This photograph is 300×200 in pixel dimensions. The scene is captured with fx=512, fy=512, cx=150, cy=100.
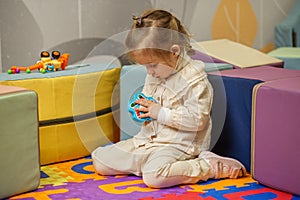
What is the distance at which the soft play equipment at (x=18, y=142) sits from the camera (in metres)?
1.35

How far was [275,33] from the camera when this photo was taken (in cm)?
262

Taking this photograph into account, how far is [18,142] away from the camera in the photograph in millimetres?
1379

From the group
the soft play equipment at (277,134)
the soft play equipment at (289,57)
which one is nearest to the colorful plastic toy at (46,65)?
the soft play equipment at (277,134)

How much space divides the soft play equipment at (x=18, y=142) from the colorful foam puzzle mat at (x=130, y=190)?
0.04 m

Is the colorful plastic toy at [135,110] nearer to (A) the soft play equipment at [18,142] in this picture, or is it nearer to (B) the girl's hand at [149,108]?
(B) the girl's hand at [149,108]

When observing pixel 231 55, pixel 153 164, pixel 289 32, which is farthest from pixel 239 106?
pixel 289 32

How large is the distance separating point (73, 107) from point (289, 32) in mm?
1335

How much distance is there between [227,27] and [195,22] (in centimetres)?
21

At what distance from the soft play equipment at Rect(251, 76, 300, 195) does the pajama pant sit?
16cm

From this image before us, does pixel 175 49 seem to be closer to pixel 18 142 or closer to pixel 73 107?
pixel 73 107

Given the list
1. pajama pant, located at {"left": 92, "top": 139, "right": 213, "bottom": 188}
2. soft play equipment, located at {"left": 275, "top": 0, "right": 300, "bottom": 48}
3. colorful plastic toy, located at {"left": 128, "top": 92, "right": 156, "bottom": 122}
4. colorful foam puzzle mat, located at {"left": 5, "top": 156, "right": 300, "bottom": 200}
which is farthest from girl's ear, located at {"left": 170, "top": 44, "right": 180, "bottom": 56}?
soft play equipment, located at {"left": 275, "top": 0, "right": 300, "bottom": 48}

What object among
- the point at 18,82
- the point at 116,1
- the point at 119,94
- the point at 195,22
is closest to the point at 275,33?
the point at 195,22

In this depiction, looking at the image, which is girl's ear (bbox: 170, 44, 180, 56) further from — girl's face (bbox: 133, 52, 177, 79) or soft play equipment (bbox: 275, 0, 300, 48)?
soft play equipment (bbox: 275, 0, 300, 48)

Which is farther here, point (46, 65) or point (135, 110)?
point (46, 65)
